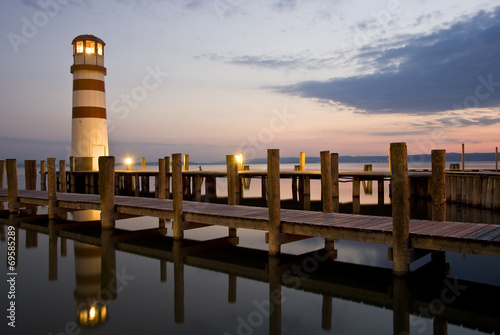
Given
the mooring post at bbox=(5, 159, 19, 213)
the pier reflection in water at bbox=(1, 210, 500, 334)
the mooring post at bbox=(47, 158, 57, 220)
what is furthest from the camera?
the mooring post at bbox=(5, 159, 19, 213)

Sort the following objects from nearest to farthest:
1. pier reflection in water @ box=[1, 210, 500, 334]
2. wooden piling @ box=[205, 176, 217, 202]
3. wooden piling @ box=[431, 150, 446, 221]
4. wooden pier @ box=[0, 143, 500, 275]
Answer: pier reflection in water @ box=[1, 210, 500, 334], wooden pier @ box=[0, 143, 500, 275], wooden piling @ box=[431, 150, 446, 221], wooden piling @ box=[205, 176, 217, 202]

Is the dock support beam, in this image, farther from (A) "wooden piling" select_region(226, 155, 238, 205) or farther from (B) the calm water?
(B) the calm water

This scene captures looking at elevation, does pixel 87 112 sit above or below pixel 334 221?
above

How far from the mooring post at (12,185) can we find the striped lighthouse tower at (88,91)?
34.8 feet

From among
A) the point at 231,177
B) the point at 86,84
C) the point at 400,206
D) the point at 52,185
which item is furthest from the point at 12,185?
the point at 400,206

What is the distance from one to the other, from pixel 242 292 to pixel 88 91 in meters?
20.8

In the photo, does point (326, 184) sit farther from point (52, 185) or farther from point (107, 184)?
point (52, 185)

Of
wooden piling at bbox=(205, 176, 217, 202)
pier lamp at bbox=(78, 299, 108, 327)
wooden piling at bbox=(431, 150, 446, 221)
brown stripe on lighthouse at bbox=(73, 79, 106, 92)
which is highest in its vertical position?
brown stripe on lighthouse at bbox=(73, 79, 106, 92)

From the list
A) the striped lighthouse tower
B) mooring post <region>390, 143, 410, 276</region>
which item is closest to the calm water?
mooring post <region>390, 143, 410, 276</region>

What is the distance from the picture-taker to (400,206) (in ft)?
23.4

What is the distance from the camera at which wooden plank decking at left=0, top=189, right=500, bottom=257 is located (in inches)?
263

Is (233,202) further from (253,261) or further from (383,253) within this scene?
(383,253)

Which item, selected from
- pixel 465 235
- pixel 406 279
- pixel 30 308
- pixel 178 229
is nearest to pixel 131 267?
pixel 178 229

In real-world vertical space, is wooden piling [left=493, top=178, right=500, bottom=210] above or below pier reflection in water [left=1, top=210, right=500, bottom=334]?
above
